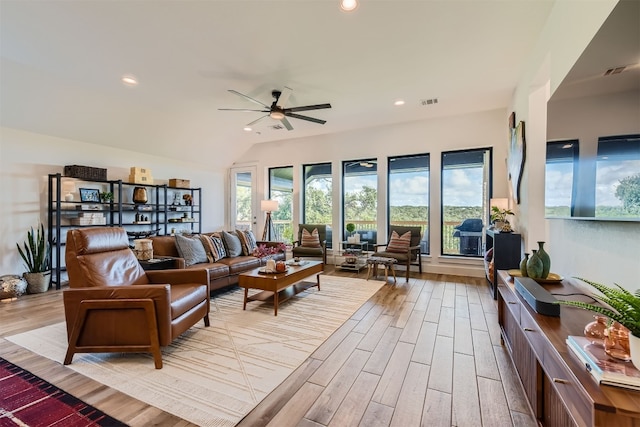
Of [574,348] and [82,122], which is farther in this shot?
[82,122]

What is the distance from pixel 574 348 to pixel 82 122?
6.36m

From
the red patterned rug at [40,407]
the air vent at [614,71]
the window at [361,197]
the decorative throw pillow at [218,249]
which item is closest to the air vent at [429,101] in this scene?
the window at [361,197]

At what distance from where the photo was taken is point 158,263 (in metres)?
3.65

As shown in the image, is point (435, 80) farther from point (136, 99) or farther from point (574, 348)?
point (136, 99)

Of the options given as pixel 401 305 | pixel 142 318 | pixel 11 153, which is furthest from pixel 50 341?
pixel 401 305

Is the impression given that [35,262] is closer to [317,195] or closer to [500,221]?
[317,195]

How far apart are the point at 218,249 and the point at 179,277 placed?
1552mm

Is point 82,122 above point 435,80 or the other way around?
the other way around

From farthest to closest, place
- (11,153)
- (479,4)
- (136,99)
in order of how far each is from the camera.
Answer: (136,99)
(11,153)
(479,4)

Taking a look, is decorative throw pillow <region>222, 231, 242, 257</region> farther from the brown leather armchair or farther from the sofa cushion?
the brown leather armchair

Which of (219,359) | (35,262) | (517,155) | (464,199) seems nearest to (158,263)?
(219,359)

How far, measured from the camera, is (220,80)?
3.80 m

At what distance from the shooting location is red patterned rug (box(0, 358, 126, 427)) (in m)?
1.60

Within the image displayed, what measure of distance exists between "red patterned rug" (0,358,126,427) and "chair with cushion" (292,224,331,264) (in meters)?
4.12
